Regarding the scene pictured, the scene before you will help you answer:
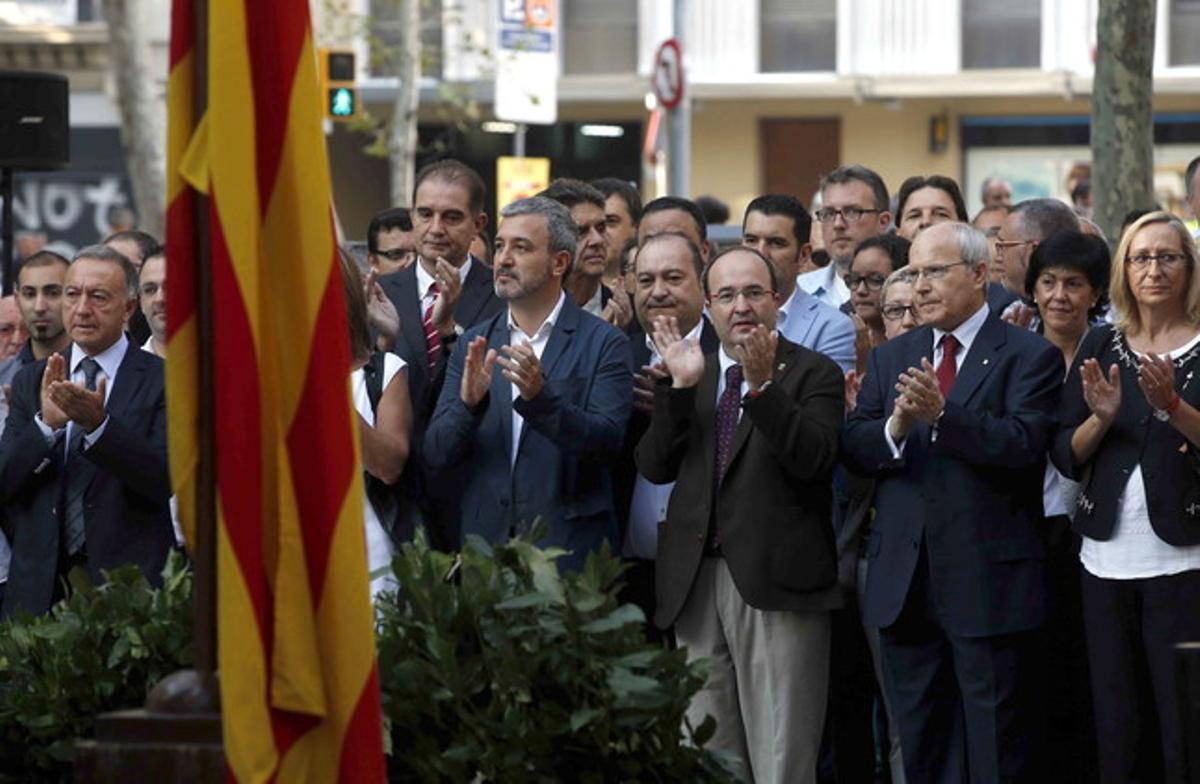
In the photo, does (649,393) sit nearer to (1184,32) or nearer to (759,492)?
(759,492)

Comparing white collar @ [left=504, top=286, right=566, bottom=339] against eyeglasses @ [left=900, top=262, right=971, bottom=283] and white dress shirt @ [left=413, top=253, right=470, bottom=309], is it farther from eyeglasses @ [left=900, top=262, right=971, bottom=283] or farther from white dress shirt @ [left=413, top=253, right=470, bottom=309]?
eyeglasses @ [left=900, top=262, right=971, bottom=283]

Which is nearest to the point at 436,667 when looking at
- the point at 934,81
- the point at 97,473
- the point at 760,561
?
the point at 760,561

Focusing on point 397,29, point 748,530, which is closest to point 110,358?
point 748,530

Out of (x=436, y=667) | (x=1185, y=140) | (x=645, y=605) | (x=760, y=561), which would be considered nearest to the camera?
(x=436, y=667)

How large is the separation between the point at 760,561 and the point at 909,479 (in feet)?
2.06

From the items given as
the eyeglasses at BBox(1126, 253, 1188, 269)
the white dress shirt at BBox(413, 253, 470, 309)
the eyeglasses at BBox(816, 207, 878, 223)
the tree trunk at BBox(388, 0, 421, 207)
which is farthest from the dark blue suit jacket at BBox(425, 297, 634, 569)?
the tree trunk at BBox(388, 0, 421, 207)

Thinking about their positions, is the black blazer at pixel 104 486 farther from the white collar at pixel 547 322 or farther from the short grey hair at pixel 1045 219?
the short grey hair at pixel 1045 219

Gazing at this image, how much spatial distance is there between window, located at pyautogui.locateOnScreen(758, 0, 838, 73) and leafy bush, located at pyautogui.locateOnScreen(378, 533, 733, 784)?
34.2 metres

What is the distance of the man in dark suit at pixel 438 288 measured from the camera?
1004 cm

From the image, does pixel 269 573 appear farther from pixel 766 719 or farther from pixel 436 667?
pixel 766 719

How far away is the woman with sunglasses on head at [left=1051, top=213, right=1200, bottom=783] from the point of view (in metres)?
8.89

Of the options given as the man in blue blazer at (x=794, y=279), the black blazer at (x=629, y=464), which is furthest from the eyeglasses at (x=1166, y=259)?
the black blazer at (x=629, y=464)

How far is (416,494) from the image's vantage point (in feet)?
31.1

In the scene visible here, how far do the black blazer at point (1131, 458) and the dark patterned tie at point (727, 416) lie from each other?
3.81 ft
